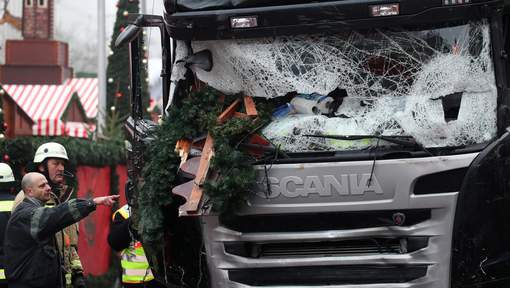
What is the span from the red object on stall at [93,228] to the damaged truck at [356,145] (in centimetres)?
644

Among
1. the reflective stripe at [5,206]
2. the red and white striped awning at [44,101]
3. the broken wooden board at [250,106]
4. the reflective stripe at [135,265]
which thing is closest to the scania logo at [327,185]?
the broken wooden board at [250,106]

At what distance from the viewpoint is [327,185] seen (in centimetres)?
562

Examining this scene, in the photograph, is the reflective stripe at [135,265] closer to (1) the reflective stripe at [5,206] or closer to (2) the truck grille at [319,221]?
(1) the reflective stripe at [5,206]

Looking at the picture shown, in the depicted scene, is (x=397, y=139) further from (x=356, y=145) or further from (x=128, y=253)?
(x=128, y=253)

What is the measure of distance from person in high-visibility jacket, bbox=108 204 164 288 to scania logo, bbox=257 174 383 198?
7.73 feet

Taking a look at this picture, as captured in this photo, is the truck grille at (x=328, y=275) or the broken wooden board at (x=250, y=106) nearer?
the truck grille at (x=328, y=275)

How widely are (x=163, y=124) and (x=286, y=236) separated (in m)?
1.21

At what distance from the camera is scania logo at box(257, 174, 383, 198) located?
5.59 m

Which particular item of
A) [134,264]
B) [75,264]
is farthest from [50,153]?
[134,264]

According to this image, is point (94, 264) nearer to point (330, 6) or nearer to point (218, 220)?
point (218, 220)

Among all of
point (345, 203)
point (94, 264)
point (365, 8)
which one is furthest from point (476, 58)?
point (94, 264)

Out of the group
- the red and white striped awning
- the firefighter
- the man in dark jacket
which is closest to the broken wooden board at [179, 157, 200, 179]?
the man in dark jacket

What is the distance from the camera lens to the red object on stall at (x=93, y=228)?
12.3 metres

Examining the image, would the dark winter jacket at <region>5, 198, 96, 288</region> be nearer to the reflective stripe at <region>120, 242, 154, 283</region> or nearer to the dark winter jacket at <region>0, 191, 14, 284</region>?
the dark winter jacket at <region>0, 191, 14, 284</region>
